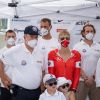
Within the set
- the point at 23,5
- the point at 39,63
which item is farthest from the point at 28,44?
the point at 23,5

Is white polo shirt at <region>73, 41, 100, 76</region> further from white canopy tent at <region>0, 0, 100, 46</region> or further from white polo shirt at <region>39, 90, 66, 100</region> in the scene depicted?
white canopy tent at <region>0, 0, 100, 46</region>

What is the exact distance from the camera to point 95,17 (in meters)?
6.90

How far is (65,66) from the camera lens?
14.7 ft

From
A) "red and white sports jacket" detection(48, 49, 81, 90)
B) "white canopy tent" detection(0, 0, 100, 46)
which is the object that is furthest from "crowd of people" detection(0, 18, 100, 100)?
"white canopy tent" detection(0, 0, 100, 46)

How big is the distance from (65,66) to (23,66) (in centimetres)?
60

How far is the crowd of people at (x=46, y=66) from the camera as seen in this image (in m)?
4.25

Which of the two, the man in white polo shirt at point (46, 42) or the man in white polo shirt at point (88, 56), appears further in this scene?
the man in white polo shirt at point (88, 56)

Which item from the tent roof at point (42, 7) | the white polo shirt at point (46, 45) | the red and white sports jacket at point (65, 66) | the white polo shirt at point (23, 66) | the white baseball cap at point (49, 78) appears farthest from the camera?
the tent roof at point (42, 7)

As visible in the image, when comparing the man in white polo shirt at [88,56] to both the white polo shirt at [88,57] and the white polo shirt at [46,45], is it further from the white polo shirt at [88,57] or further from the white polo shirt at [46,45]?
the white polo shirt at [46,45]

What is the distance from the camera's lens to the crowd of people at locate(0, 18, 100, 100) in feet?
13.9

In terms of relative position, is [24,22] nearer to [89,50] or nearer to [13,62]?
[89,50]

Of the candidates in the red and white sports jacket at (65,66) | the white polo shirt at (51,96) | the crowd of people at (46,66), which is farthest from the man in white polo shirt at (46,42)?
the white polo shirt at (51,96)

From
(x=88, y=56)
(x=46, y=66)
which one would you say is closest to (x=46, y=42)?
(x=46, y=66)

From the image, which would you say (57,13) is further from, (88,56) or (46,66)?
(46,66)
